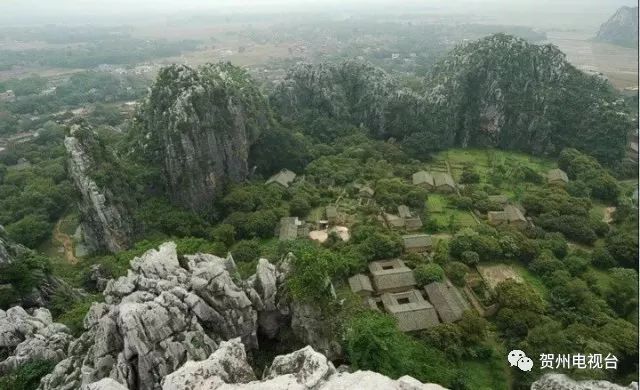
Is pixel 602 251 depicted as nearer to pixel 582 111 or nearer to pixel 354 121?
pixel 582 111

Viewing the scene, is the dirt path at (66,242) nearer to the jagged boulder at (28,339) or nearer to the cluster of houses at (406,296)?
the jagged boulder at (28,339)

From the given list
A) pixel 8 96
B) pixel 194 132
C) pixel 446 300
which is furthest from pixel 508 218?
pixel 8 96

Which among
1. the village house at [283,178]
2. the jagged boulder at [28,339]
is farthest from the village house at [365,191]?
the jagged boulder at [28,339]

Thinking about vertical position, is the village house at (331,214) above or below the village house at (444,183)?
below

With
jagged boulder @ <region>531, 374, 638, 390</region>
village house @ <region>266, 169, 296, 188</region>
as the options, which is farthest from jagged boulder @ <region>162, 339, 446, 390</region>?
village house @ <region>266, 169, 296, 188</region>

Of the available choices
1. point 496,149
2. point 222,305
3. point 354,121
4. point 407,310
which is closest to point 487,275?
point 407,310

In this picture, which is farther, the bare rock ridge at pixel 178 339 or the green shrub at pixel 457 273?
the green shrub at pixel 457 273

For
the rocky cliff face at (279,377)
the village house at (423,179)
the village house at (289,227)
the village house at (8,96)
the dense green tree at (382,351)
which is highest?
the rocky cliff face at (279,377)

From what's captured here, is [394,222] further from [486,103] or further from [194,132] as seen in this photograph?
[486,103]
